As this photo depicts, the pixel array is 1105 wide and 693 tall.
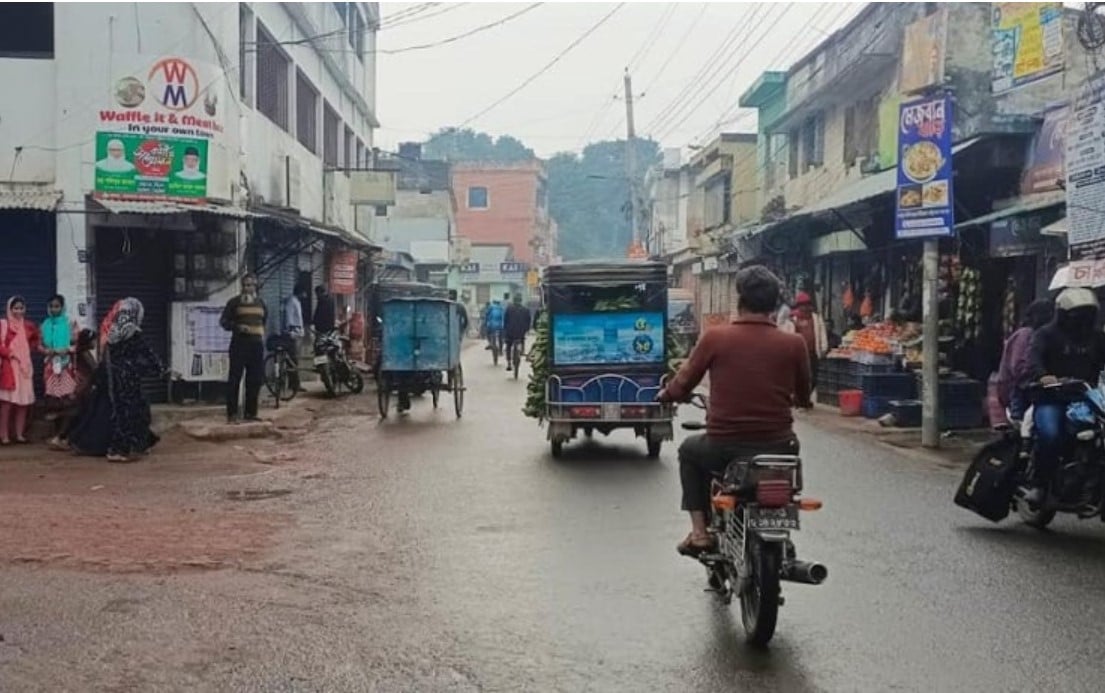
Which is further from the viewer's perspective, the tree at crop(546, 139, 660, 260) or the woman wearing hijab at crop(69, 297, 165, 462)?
the tree at crop(546, 139, 660, 260)

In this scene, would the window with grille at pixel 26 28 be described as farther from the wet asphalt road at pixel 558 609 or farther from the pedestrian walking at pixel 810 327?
the pedestrian walking at pixel 810 327

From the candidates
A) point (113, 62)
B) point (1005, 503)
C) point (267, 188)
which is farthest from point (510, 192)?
point (1005, 503)

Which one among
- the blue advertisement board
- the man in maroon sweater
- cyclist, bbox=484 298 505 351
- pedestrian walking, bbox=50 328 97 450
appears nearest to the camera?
the man in maroon sweater

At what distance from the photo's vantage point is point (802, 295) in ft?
67.3

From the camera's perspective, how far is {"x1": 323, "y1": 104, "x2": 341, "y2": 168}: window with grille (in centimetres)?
2890

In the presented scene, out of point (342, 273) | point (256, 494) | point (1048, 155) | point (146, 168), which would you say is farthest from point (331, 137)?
point (256, 494)

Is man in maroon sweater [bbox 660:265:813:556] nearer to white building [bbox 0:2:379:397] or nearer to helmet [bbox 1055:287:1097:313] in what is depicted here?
helmet [bbox 1055:287:1097:313]

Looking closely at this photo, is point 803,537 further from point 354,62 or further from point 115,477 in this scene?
point 354,62

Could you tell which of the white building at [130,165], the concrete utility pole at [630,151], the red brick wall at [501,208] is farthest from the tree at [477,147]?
the white building at [130,165]

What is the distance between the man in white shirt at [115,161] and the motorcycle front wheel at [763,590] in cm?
1208

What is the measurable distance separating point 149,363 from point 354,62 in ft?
68.8

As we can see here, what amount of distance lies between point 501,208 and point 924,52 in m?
59.7

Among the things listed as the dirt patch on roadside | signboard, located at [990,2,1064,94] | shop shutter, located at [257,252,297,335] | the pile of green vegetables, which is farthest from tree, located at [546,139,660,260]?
the dirt patch on roadside

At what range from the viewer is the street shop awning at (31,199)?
14734mm
